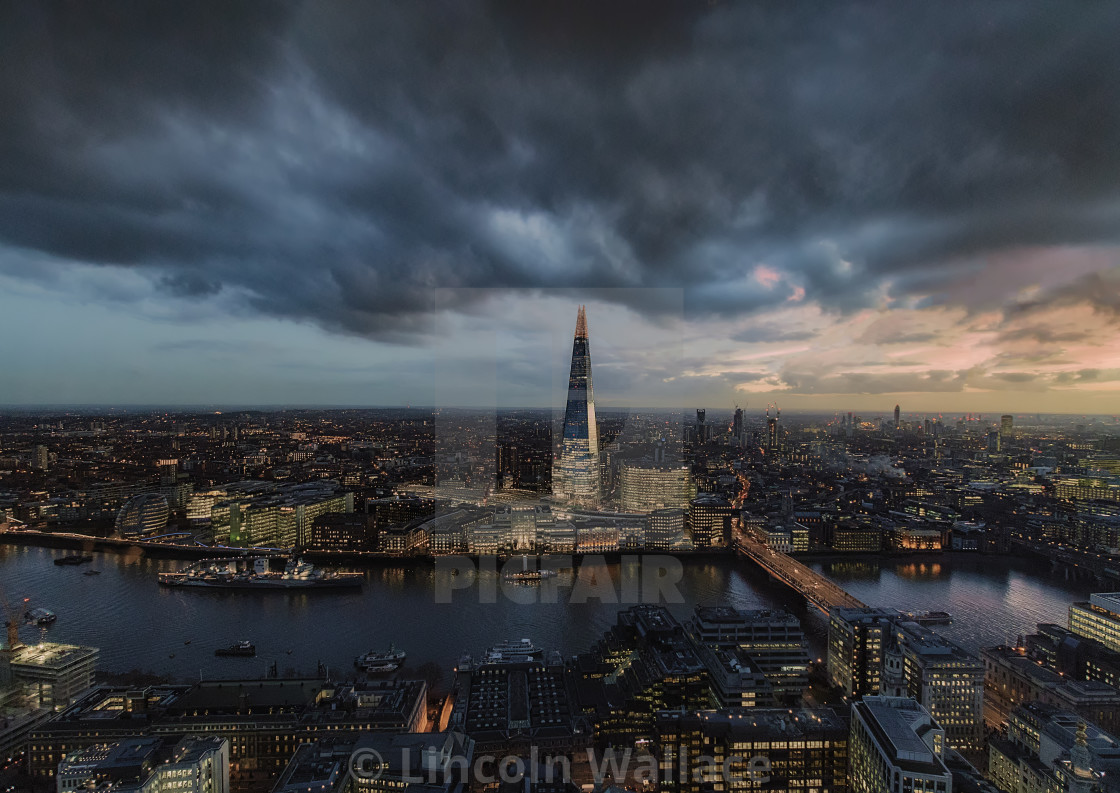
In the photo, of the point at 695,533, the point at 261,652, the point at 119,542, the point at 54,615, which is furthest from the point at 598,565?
the point at 119,542

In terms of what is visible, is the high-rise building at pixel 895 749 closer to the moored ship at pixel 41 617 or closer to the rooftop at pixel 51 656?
the rooftop at pixel 51 656

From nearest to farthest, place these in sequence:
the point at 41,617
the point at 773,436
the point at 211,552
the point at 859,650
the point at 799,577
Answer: the point at 859,650
the point at 41,617
the point at 799,577
the point at 211,552
the point at 773,436

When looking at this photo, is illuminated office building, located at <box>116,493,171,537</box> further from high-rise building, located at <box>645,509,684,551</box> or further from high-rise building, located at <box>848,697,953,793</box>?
high-rise building, located at <box>848,697,953,793</box>

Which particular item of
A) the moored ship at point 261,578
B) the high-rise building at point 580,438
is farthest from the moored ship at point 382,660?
the high-rise building at point 580,438

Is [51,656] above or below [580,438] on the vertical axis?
below

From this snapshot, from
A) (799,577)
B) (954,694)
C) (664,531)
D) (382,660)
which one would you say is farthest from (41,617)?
(799,577)

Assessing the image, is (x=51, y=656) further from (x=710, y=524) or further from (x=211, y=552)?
(x=710, y=524)
